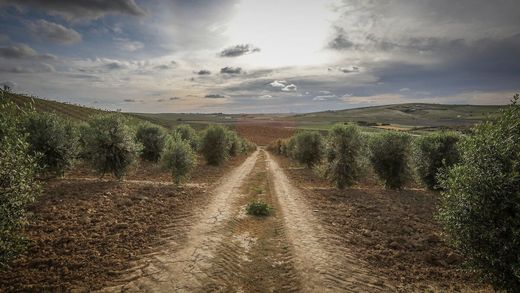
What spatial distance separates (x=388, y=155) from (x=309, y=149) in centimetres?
2070

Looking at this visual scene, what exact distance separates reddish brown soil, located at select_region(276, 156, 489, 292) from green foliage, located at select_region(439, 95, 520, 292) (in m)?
2.63

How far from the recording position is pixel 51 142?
2383 centimetres

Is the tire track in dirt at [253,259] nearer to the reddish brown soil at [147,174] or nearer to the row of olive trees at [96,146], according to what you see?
the row of olive trees at [96,146]

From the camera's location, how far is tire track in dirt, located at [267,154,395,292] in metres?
10.9

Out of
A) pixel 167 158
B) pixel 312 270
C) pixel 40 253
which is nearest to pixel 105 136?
pixel 167 158

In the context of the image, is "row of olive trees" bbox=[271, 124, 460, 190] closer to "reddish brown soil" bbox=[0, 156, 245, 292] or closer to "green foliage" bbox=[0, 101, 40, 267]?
"reddish brown soil" bbox=[0, 156, 245, 292]

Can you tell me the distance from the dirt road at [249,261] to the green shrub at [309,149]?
3040cm

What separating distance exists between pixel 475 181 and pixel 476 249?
211 cm

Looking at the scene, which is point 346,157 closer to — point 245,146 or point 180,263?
point 180,263

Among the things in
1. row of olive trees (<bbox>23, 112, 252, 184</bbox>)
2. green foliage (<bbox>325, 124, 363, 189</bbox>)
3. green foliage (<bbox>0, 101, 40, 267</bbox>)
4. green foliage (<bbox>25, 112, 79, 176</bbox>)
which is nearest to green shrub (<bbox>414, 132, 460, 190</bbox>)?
green foliage (<bbox>325, 124, 363, 189</bbox>)

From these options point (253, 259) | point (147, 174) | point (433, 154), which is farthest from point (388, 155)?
point (147, 174)

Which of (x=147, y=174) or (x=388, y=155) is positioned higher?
(x=388, y=155)

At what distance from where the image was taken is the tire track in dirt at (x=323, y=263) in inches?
428

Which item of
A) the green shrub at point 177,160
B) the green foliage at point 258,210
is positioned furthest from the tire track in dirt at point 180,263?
the green shrub at point 177,160
